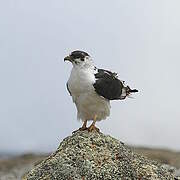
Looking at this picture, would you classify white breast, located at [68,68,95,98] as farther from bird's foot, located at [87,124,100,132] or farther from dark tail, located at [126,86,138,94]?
dark tail, located at [126,86,138,94]

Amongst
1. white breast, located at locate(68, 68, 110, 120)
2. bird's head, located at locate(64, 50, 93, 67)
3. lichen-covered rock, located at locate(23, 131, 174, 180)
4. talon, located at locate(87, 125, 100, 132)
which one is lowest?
lichen-covered rock, located at locate(23, 131, 174, 180)

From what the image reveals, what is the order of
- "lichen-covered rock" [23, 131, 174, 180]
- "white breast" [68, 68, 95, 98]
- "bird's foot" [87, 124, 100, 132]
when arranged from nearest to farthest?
"lichen-covered rock" [23, 131, 174, 180] → "white breast" [68, 68, 95, 98] → "bird's foot" [87, 124, 100, 132]

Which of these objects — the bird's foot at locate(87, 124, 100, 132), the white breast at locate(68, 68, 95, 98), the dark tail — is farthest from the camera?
the dark tail

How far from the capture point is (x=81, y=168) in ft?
36.6

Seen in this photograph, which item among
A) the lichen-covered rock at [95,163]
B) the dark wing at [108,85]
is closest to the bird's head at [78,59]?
the dark wing at [108,85]

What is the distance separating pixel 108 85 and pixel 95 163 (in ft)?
7.14

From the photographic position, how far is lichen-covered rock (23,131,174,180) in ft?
36.5

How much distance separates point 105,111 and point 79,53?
1.40 m

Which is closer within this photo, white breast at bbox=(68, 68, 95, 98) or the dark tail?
white breast at bbox=(68, 68, 95, 98)

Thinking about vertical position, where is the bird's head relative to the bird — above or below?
above

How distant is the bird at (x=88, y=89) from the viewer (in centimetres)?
1224

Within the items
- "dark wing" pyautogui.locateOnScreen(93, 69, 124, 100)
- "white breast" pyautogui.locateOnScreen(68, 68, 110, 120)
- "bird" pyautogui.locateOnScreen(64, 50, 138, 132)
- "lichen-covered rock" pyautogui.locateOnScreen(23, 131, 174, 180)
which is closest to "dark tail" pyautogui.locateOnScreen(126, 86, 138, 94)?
"dark wing" pyautogui.locateOnScreen(93, 69, 124, 100)

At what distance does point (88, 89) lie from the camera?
40.3ft

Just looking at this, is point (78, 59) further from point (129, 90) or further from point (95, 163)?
point (95, 163)
